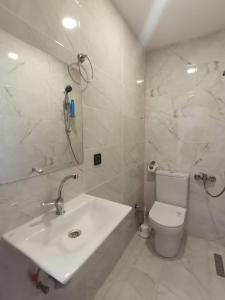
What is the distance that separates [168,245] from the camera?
1798 millimetres

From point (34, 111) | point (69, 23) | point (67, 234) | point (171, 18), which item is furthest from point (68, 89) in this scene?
point (171, 18)

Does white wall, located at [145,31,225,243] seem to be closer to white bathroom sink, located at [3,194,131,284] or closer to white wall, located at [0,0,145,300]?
white wall, located at [0,0,145,300]

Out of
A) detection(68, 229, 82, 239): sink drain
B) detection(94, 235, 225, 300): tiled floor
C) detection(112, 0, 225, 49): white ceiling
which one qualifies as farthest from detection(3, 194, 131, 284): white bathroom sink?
detection(112, 0, 225, 49): white ceiling

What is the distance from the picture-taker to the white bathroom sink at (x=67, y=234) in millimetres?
643

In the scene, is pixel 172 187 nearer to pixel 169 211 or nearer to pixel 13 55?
pixel 169 211

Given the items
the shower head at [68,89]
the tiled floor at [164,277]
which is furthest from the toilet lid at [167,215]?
the shower head at [68,89]

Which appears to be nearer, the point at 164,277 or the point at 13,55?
the point at 13,55

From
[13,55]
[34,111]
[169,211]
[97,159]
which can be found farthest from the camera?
[169,211]

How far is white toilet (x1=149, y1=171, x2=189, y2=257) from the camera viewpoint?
1.70 meters

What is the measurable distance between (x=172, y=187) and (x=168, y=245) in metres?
0.67

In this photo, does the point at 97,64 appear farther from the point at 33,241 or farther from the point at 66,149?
the point at 33,241

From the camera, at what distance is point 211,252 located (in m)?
1.91

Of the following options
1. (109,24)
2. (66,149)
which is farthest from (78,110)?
(109,24)

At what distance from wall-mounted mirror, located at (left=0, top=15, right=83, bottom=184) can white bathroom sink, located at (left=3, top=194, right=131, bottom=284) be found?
10.7 inches
